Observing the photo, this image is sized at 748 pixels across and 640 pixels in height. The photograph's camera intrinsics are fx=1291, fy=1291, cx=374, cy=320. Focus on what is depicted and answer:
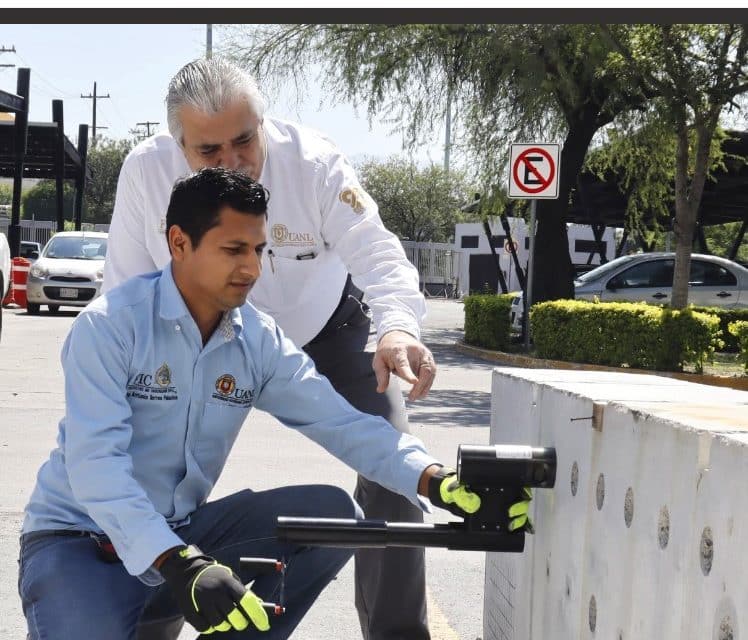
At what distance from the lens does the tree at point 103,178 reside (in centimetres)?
7975

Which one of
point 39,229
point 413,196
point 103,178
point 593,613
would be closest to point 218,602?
→ point 593,613

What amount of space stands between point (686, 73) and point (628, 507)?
53.4 ft

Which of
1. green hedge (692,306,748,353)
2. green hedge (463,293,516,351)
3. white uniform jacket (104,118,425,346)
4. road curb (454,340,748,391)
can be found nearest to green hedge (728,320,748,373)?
road curb (454,340,748,391)

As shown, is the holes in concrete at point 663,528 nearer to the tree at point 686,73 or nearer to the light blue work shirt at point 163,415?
the light blue work shirt at point 163,415

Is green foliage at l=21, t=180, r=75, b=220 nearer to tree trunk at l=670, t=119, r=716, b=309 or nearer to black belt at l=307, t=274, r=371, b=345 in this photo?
tree trunk at l=670, t=119, r=716, b=309

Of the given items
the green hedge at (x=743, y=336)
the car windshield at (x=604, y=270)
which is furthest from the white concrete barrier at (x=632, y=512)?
the car windshield at (x=604, y=270)

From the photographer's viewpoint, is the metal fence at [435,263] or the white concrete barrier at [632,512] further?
the metal fence at [435,263]

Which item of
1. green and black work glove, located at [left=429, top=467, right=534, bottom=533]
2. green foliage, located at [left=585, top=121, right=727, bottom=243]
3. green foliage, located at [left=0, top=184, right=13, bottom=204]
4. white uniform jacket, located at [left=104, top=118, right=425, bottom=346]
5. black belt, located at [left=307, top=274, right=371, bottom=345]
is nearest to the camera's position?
green and black work glove, located at [left=429, top=467, right=534, bottom=533]

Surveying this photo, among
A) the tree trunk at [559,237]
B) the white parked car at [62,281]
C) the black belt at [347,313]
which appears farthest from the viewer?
the white parked car at [62,281]

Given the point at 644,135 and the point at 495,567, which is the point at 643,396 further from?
the point at 644,135

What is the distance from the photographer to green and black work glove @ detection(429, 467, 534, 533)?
2689mm

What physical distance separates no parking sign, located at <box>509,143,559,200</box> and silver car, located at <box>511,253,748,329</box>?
4.80 m

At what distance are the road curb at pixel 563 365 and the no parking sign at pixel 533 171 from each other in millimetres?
2213

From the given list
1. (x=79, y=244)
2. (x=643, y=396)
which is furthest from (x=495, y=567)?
(x=79, y=244)
